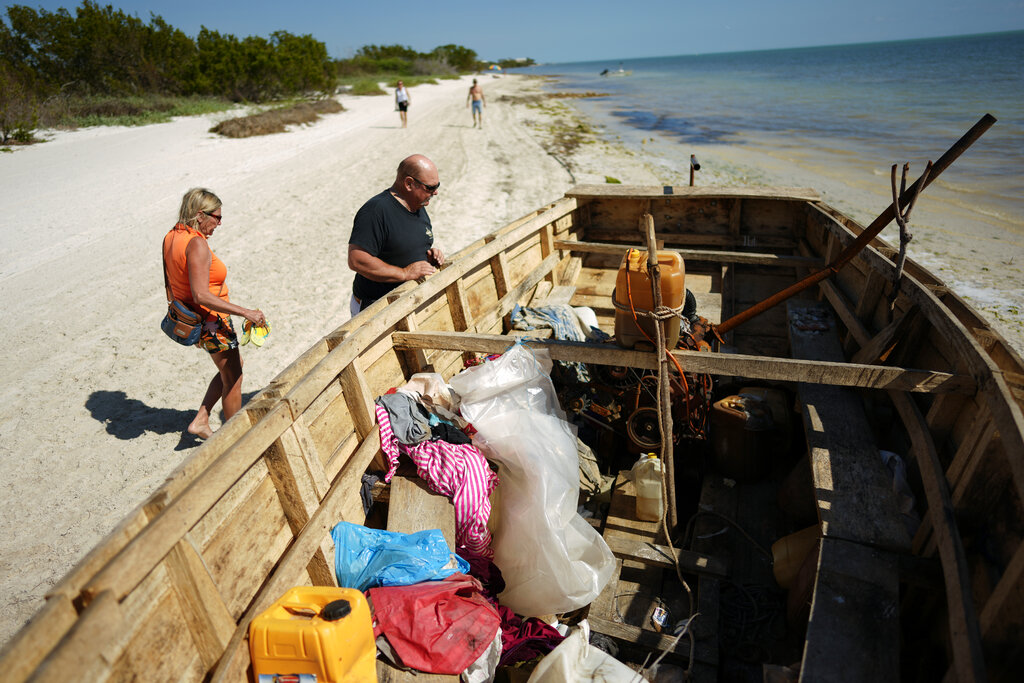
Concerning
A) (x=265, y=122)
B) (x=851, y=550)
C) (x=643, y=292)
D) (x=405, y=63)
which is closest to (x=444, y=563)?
(x=643, y=292)

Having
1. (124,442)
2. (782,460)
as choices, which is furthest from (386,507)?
(124,442)

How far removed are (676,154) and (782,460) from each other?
18.9 m

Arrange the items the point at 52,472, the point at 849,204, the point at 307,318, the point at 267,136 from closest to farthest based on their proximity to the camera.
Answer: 1. the point at 52,472
2. the point at 307,318
3. the point at 849,204
4. the point at 267,136

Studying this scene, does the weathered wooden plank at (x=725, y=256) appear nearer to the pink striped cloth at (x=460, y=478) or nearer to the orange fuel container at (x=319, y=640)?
the pink striped cloth at (x=460, y=478)

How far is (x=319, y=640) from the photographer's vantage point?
5.82ft

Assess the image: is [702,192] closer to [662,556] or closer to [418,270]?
[418,270]

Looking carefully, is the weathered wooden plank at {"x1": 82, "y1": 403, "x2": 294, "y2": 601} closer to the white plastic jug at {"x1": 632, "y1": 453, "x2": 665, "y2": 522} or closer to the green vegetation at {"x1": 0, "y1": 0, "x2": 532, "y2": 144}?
the white plastic jug at {"x1": 632, "y1": 453, "x2": 665, "y2": 522}

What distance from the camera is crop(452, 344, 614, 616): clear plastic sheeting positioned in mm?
2637

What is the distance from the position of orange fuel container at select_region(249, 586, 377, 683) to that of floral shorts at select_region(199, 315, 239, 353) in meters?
2.65

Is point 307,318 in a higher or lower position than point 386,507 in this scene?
lower

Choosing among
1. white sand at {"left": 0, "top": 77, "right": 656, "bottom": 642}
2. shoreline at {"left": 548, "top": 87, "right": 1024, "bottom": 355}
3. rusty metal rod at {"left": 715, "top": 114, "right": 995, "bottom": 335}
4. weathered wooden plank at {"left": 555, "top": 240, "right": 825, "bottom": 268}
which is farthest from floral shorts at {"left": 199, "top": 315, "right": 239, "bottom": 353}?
shoreline at {"left": 548, "top": 87, "right": 1024, "bottom": 355}

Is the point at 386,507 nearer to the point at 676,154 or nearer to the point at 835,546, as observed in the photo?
the point at 835,546

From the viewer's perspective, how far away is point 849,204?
13.1 metres

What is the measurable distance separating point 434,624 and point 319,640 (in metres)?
0.51
